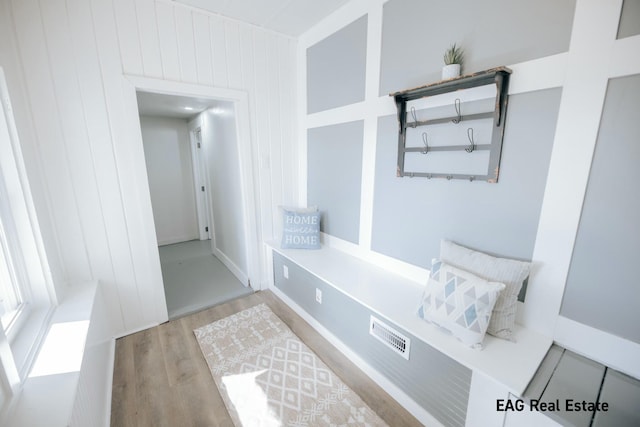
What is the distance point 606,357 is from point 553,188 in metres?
0.80

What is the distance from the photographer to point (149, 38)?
6.77 feet

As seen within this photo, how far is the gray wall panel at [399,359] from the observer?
1310 mm

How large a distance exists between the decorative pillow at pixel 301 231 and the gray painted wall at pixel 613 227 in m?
1.89

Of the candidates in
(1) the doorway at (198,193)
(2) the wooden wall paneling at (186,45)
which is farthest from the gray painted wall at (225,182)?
(2) the wooden wall paneling at (186,45)

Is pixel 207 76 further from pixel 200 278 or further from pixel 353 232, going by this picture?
pixel 200 278

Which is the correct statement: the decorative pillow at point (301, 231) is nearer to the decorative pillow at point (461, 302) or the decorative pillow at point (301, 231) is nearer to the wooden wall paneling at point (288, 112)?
the wooden wall paneling at point (288, 112)

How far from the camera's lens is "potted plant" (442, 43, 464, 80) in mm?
1494

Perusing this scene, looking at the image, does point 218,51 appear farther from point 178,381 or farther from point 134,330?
point 178,381

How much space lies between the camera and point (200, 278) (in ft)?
10.7

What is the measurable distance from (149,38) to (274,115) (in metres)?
1.18

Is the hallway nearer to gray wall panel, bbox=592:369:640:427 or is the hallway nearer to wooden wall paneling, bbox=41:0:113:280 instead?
wooden wall paneling, bbox=41:0:113:280

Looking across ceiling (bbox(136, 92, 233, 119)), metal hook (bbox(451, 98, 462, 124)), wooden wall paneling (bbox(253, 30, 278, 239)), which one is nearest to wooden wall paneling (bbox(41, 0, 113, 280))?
ceiling (bbox(136, 92, 233, 119))

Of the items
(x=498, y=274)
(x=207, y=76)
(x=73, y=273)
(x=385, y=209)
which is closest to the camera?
(x=498, y=274)

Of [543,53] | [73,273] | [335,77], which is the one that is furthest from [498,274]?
[73,273]
